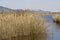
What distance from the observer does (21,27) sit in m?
9.23

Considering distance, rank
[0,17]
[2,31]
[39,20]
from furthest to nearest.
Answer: [39,20]
[0,17]
[2,31]

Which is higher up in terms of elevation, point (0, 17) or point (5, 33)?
Answer: point (0, 17)

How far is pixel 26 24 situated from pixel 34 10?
826mm

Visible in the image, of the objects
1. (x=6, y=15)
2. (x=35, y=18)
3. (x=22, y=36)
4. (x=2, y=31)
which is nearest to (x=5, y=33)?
(x=2, y=31)

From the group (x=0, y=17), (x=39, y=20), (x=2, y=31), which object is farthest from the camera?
(x=39, y=20)

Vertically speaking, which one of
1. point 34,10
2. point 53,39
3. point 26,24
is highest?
point 34,10

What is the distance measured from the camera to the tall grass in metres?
8.68

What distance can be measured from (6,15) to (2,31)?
1.54 m

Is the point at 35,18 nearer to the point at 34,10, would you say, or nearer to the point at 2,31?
the point at 34,10

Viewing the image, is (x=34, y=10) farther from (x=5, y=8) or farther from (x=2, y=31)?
(x=2, y=31)

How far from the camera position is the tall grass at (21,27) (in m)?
8.68

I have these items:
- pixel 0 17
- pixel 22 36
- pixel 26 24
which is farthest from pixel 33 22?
pixel 0 17

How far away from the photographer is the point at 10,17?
31.7 ft

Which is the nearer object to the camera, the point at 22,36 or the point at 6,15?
the point at 22,36
